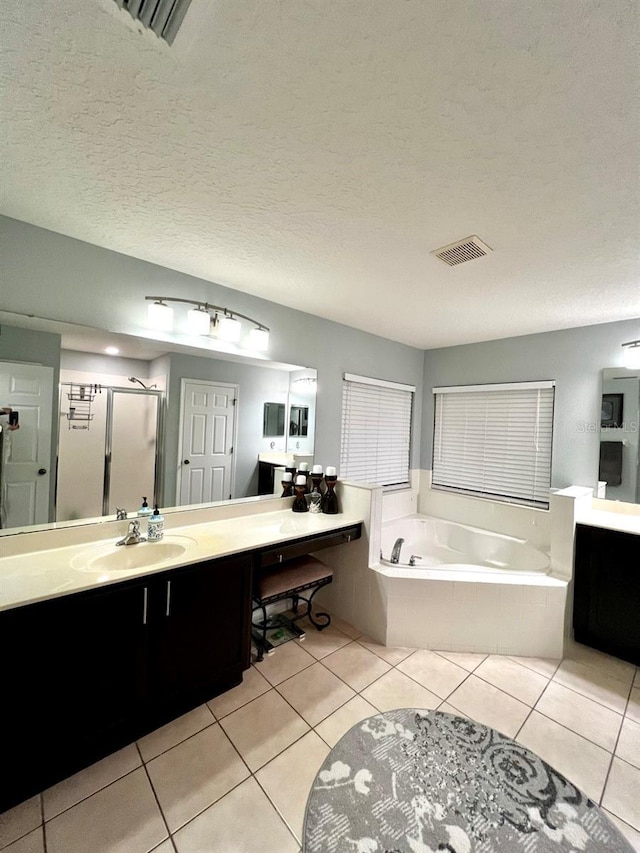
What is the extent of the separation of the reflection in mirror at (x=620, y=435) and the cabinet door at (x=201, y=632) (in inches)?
112

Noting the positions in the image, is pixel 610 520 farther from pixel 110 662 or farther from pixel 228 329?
pixel 110 662

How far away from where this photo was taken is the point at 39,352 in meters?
1.67

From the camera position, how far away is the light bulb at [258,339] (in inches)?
92.5

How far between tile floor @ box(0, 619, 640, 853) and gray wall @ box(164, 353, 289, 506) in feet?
3.78

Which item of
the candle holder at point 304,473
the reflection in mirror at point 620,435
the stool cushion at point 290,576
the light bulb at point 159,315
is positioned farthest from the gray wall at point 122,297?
the reflection in mirror at point 620,435

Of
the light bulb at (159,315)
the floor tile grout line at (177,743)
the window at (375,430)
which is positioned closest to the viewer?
the floor tile grout line at (177,743)

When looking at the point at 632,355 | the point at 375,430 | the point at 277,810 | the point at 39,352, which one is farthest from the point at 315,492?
the point at 632,355

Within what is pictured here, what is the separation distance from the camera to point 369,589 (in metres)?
2.35

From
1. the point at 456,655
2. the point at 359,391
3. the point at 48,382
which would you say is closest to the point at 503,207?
the point at 359,391

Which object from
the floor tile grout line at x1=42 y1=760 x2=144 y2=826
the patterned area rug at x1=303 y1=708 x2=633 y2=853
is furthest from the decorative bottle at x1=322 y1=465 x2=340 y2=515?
the floor tile grout line at x1=42 y1=760 x2=144 y2=826

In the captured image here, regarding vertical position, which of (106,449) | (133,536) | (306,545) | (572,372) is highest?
(572,372)

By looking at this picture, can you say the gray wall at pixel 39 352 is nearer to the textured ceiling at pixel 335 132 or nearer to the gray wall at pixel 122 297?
the gray wall at pixel 122 297

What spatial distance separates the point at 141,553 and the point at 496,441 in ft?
10.4

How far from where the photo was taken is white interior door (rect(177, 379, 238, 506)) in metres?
2.10
